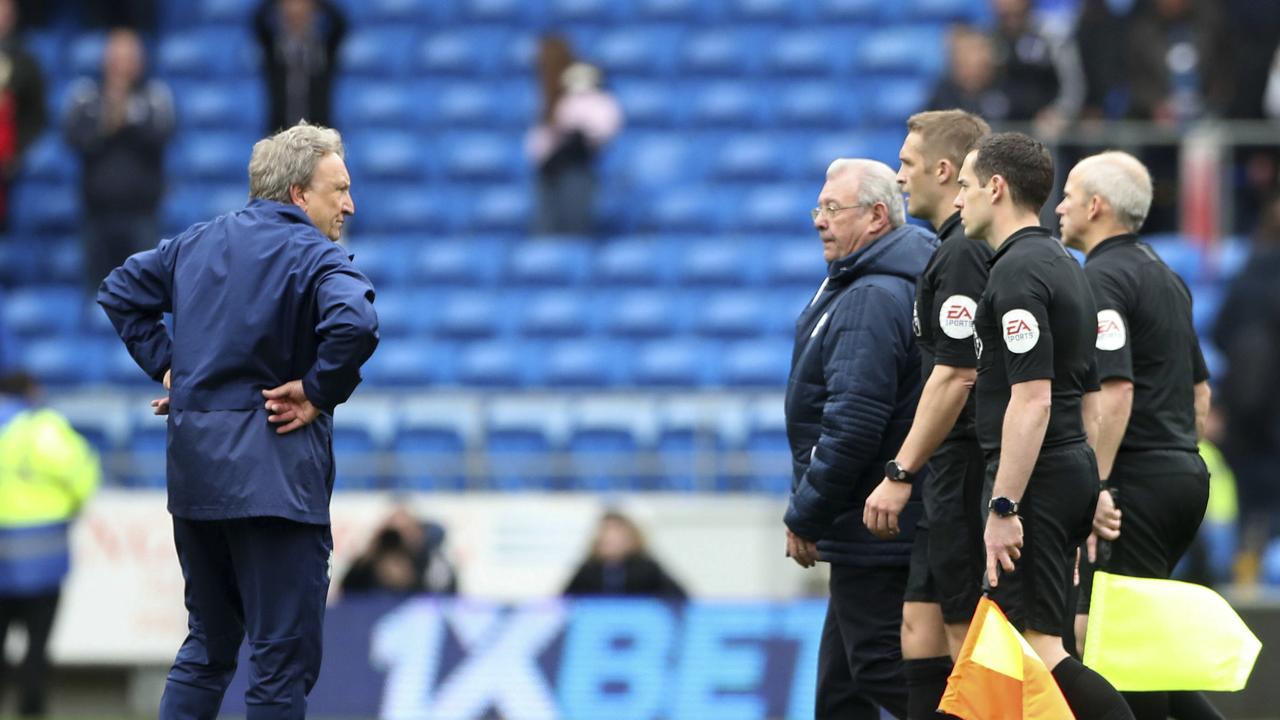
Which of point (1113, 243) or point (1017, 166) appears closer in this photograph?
point (1017, 166)

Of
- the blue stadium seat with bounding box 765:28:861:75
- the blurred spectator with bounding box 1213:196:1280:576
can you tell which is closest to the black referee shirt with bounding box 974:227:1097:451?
the blurred spectator with bounding box 1213:196:1280:576

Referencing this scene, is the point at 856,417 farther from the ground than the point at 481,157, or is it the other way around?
the point at 481,157

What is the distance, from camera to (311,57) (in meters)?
14.5

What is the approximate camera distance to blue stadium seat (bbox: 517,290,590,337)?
46.4 ft

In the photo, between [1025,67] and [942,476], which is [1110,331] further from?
[1025,67]

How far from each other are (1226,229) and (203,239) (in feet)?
29.8

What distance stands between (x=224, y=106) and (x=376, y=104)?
1235 millimetres

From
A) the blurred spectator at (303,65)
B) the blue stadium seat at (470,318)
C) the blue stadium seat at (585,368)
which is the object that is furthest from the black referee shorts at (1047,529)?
the blurred spectator at (303,65)

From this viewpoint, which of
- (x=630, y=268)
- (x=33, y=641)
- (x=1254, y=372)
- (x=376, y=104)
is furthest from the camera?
(x=376, y=104)

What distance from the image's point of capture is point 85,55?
16.4 meters

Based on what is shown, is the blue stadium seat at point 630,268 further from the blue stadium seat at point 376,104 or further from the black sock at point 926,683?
the black sock at point 926,683

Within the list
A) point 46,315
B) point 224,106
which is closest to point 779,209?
point 224,106

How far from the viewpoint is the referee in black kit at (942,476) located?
234 inches

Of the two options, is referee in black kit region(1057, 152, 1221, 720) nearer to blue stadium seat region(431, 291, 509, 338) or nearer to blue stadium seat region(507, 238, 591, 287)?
blue stadium seat region(431, 291, 509, 338)
